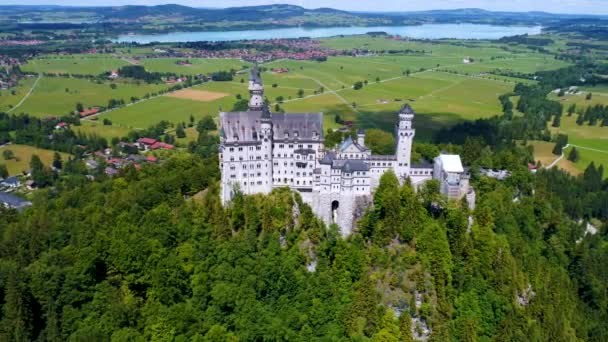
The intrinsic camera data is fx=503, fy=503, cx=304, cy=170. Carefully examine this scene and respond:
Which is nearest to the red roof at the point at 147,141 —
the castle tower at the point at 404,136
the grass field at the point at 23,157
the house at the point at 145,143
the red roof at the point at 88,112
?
the house at the point at 145,143

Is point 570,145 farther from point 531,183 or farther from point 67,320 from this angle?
point 67,320

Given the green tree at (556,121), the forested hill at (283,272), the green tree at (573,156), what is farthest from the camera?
the green tree at (556,121)

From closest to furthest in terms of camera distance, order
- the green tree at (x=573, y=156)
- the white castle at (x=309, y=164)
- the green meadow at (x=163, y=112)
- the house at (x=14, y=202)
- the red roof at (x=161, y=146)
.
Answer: the white castle at (x=309, y=164)
the house at (x=14, y=202)
the green tree at (x=573, y=156)
the red roof at (x=161, y=146)
the green meadow at (x=163, y=112)

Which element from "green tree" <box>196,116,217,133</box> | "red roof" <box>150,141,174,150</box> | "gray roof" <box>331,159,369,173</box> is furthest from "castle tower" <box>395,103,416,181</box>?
"green tree" <box>196,116,217,133</box>

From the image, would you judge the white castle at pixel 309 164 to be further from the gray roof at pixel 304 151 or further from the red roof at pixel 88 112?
the red roof at pixel 88 112

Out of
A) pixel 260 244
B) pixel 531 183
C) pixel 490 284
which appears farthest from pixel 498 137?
pixel 260 244

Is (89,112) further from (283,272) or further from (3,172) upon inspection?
(283,272)

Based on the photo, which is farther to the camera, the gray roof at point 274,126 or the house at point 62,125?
the house at point 62,125

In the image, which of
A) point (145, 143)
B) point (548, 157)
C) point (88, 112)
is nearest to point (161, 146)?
point (145, 143)
